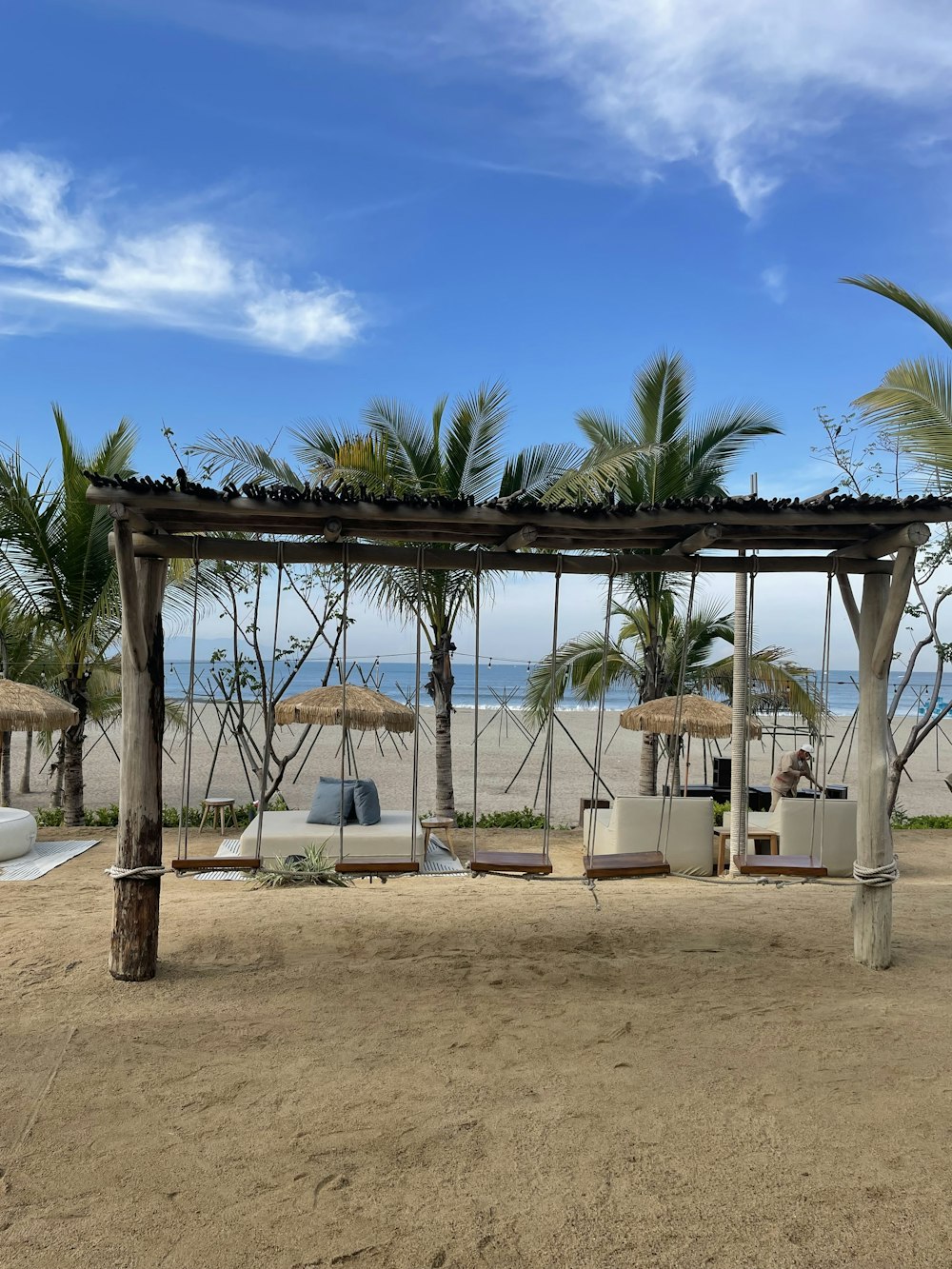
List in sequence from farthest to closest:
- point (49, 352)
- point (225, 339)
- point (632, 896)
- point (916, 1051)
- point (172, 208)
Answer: point (225, 339), point (49, 352), point (172, 208), point (632, 896), point (916, 1051)

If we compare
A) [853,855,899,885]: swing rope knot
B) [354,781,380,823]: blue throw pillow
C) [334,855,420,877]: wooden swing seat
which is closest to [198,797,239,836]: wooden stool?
[354,781,380,823]: blue throw pillow

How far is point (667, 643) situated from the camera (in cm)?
1256

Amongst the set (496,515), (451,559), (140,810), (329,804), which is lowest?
(329,804)

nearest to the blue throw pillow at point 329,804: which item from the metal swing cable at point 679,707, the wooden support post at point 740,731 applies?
the metal swing cable at point 679,707

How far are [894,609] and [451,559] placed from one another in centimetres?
221

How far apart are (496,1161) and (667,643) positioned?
9980 mm

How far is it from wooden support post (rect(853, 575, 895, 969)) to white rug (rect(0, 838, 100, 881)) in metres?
6.24

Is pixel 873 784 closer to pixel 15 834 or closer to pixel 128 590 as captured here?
pixel 128 590

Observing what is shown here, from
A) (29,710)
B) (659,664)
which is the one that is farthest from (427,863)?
(659,664)

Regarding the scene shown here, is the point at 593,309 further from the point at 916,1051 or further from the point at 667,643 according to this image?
the point at 916,1051

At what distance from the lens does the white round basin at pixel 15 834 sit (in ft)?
27.9

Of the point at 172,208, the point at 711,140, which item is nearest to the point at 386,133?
the point at 172,208

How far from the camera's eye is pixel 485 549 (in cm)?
490

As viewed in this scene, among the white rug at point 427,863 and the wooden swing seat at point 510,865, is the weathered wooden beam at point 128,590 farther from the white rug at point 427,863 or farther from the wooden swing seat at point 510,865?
the white rug at point 427,863
